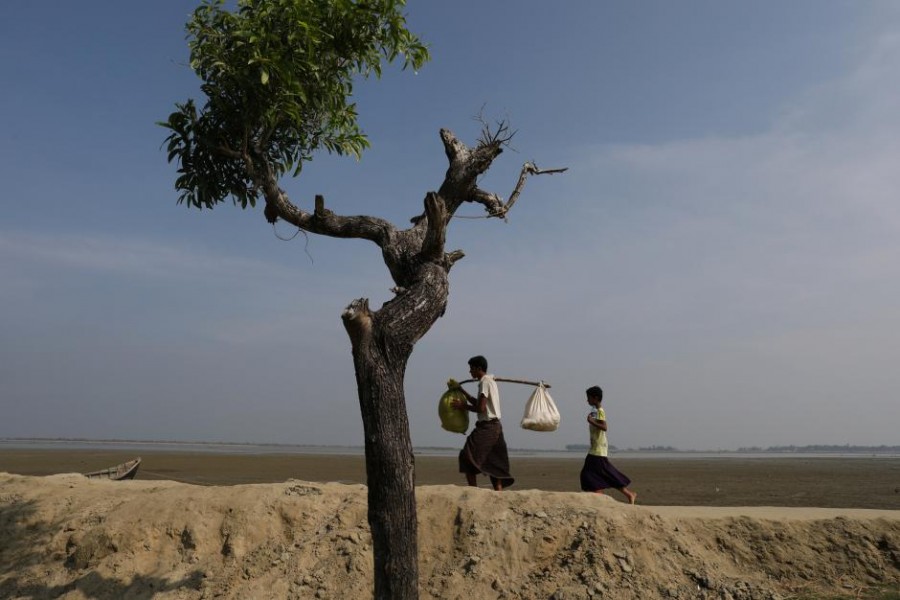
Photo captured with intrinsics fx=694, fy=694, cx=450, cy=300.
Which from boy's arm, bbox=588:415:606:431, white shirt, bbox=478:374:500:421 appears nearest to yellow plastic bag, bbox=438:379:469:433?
white shirt, bbox=478:374:500:421

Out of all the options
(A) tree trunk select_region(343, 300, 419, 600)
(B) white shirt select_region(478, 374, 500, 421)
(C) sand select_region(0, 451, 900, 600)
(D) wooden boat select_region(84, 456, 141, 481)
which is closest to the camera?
(A) tree trunk select_region(343, 300, 419, 600)

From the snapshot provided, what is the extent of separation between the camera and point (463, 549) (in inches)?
306

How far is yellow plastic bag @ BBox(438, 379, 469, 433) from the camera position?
973cm

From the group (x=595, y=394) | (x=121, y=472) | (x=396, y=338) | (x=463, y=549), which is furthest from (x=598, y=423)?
(x=121, y=472)

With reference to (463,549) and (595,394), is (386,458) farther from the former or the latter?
(595,394)

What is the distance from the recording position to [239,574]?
26.8 ft

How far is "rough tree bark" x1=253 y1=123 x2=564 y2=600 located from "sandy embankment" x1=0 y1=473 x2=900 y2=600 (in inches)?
70.9

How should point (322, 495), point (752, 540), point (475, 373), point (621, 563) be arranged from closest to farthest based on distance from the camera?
1. point (621, 563)
2. point (752, 540)
3. point (322, 495)
4. point (475, 373)

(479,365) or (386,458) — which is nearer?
(386,458)

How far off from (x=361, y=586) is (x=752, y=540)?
4.51 m

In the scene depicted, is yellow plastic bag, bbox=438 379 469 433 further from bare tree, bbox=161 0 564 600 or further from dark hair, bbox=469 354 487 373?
bare tree, bbox=161 0 564 600

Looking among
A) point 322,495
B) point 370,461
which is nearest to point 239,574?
point 322,495

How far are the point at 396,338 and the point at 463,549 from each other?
2.93 meters

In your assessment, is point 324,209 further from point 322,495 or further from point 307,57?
point 322,495
